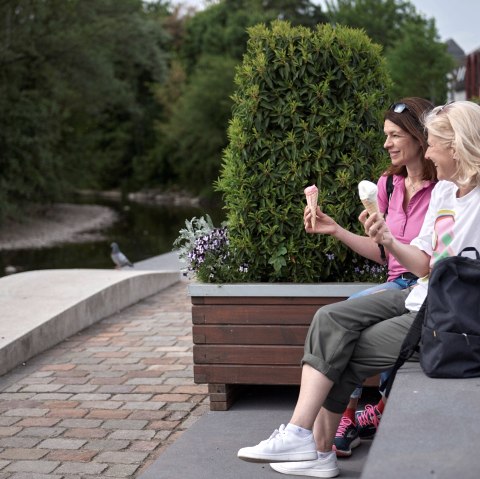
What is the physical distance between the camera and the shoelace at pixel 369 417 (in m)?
4.45

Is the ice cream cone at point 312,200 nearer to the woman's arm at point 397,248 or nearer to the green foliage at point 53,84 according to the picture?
the woman's arm at point 397,248

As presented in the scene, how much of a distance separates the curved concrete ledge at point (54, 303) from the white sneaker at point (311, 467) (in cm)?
295

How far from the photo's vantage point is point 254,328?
15.9ft

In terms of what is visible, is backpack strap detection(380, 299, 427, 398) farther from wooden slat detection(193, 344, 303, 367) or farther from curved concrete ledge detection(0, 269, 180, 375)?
curved concrete ledge detection(0, 269, 180, 375)

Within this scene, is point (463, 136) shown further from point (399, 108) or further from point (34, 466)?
point (34, 466)

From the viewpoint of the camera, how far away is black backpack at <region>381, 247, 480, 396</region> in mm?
3256

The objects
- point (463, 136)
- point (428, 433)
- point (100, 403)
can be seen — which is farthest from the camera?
point (100, 403)

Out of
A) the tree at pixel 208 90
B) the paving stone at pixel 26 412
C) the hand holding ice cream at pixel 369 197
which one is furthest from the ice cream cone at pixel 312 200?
the tree at pixel 208 90

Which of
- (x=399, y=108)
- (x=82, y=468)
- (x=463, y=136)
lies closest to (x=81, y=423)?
(x=82, y=468)

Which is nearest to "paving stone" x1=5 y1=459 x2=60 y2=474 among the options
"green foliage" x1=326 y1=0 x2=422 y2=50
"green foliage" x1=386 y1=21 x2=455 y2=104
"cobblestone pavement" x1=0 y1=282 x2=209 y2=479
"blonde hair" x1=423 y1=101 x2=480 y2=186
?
"cobblestone pavement" x1=0 y1=282 x2=209 y2=479

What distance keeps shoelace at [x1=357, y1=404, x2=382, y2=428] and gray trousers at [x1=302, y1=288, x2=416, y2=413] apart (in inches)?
27.4

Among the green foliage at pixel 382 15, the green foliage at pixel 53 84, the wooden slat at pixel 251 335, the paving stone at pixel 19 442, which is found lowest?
the paving stone at pixel 19 442

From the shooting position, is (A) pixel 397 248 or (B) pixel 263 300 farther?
(B) pixel 263 300

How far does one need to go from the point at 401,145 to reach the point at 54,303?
424cm
